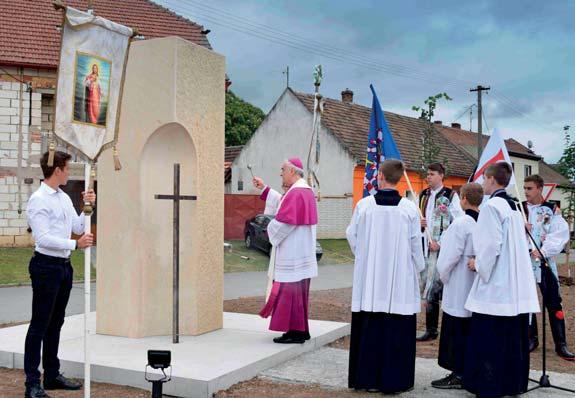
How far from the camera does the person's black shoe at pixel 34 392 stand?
5.69 meters

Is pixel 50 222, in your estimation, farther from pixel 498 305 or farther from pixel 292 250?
pixel 498 305

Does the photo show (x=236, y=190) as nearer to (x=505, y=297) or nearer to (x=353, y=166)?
(x=353, y=166)

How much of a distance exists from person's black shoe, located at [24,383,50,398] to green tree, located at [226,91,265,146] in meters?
44.5

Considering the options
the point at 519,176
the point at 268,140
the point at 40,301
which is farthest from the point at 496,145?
the point at 519,176

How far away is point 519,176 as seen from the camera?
49.1m

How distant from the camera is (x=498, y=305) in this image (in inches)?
222

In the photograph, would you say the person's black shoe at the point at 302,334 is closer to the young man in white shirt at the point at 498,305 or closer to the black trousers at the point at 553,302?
the young man in white shirt at the point at 498,305

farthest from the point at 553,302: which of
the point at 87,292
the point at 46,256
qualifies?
the point at 46,256

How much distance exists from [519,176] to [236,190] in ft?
77.3

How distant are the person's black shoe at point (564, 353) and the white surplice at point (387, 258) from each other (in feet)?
9.06

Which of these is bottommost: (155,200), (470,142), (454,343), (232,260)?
(232,260)

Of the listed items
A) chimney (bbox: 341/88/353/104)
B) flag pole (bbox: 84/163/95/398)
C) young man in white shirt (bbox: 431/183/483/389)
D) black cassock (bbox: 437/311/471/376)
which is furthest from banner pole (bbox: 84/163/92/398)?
chimney (bbox: 341/88/353/104)

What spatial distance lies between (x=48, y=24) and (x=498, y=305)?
2234cm

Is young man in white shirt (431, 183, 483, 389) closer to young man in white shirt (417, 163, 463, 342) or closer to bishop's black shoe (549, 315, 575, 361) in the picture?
young man in white shirt (417, 163, 463, 342)
